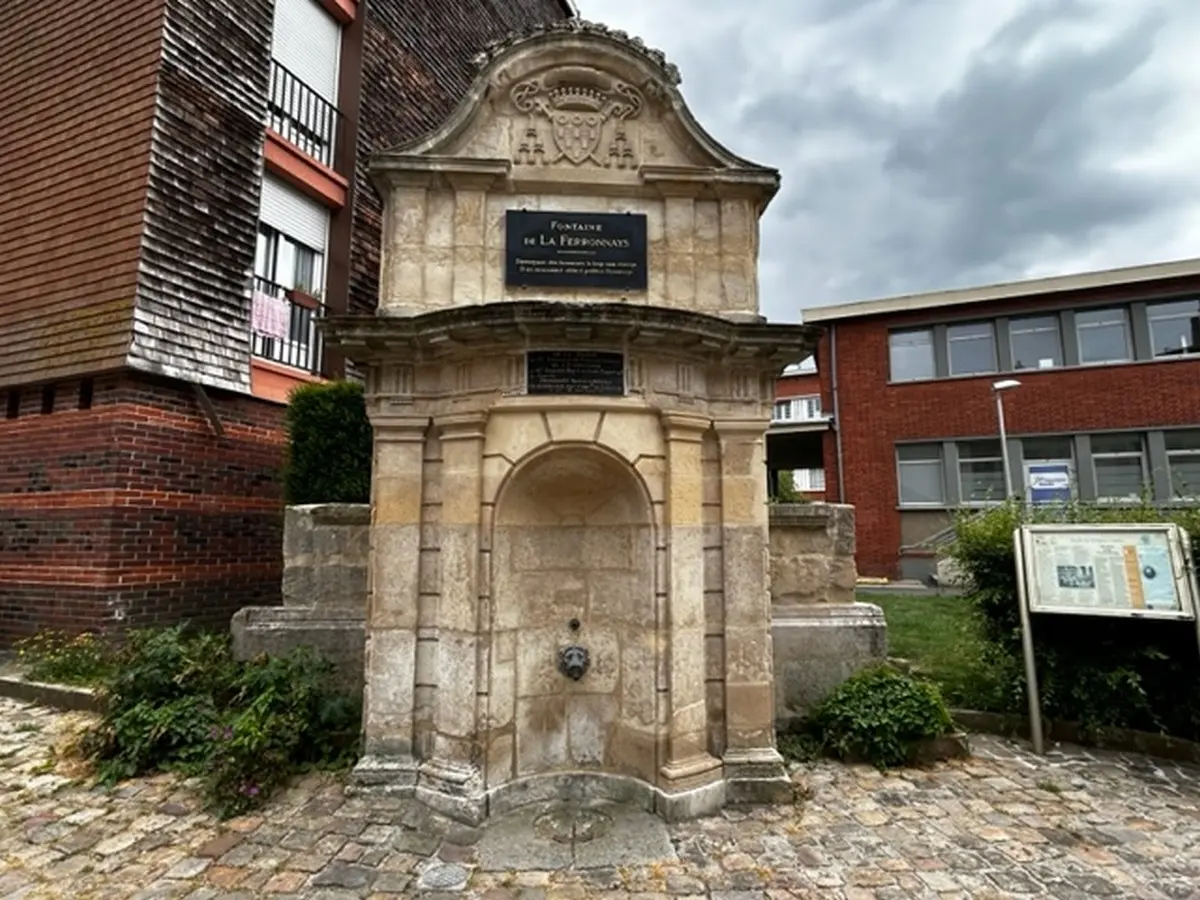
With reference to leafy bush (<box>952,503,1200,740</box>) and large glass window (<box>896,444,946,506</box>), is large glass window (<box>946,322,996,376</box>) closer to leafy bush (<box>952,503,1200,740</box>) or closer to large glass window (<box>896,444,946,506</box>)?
large glass window (<box>896,444,946,506</box>)

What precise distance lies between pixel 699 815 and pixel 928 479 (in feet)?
50.6

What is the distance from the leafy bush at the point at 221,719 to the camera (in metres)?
4.73

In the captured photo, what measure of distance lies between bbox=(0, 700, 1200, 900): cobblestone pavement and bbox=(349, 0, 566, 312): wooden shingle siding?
27.2 ft

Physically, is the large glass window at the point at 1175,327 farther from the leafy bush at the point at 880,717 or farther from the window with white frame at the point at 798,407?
the window with white frame at the point at 798,407

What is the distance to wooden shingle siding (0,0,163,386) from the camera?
794cm

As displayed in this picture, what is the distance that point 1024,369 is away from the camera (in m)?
16.9

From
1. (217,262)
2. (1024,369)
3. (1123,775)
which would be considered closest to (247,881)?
(1123,775)

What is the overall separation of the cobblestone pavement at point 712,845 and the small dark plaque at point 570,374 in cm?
301

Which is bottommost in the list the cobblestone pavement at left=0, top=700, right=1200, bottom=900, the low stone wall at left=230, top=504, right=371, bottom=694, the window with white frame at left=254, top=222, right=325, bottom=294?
the cobblestone pavement at left=0, top=700, right=1200, bottom=900

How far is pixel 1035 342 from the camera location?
16.9 metres

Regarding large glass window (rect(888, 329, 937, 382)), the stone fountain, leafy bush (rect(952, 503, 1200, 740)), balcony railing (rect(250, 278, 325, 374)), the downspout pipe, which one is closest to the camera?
the stone fountain

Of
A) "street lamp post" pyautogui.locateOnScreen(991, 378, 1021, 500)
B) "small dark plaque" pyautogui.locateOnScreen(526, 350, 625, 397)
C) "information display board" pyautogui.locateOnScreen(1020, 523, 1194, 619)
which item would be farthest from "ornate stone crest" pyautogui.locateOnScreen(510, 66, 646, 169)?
"street lamp post" pyautogui.locateOnScreen(991, 378, 1021, 500)

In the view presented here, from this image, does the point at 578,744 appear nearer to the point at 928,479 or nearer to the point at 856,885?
the point at 856,885

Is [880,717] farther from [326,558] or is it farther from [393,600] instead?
[326,558]
